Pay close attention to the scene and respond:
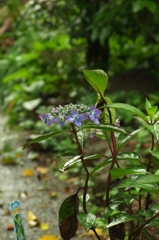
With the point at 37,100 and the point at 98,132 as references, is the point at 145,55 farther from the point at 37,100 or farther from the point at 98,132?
the point at 98,132

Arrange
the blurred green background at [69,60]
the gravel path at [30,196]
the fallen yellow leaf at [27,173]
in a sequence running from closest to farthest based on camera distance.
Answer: the gravel path at [30,196]
the fallen yellow leaf at [27,173]
the blurred green background at [69,60]

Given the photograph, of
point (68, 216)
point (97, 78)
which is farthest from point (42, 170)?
point (97, 78)

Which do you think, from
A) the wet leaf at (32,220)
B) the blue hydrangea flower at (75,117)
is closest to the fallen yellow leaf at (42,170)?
the wet leaf at (32,220)

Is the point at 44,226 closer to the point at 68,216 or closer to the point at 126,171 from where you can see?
the point at 68,216

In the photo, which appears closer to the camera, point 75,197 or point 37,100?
point 75,197

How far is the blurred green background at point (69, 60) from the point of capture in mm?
4484

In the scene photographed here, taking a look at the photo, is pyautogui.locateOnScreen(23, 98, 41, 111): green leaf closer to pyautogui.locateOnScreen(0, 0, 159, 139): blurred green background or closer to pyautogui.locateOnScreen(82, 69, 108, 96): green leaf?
pyautogui.locateOnScreen(0, 0, 159, 139): blurred green background

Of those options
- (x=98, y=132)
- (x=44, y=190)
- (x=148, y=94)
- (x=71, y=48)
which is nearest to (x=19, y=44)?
(x=71, y=48)

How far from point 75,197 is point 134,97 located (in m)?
2.82

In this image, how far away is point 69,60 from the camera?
227 inches

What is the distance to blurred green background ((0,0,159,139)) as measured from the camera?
14.7ft

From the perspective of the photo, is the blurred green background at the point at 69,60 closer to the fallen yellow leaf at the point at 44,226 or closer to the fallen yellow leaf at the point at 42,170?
the fallen yellow leaf at the point at 42,170

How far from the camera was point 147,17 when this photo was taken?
164 inches

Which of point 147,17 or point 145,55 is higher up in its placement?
point 147,17
